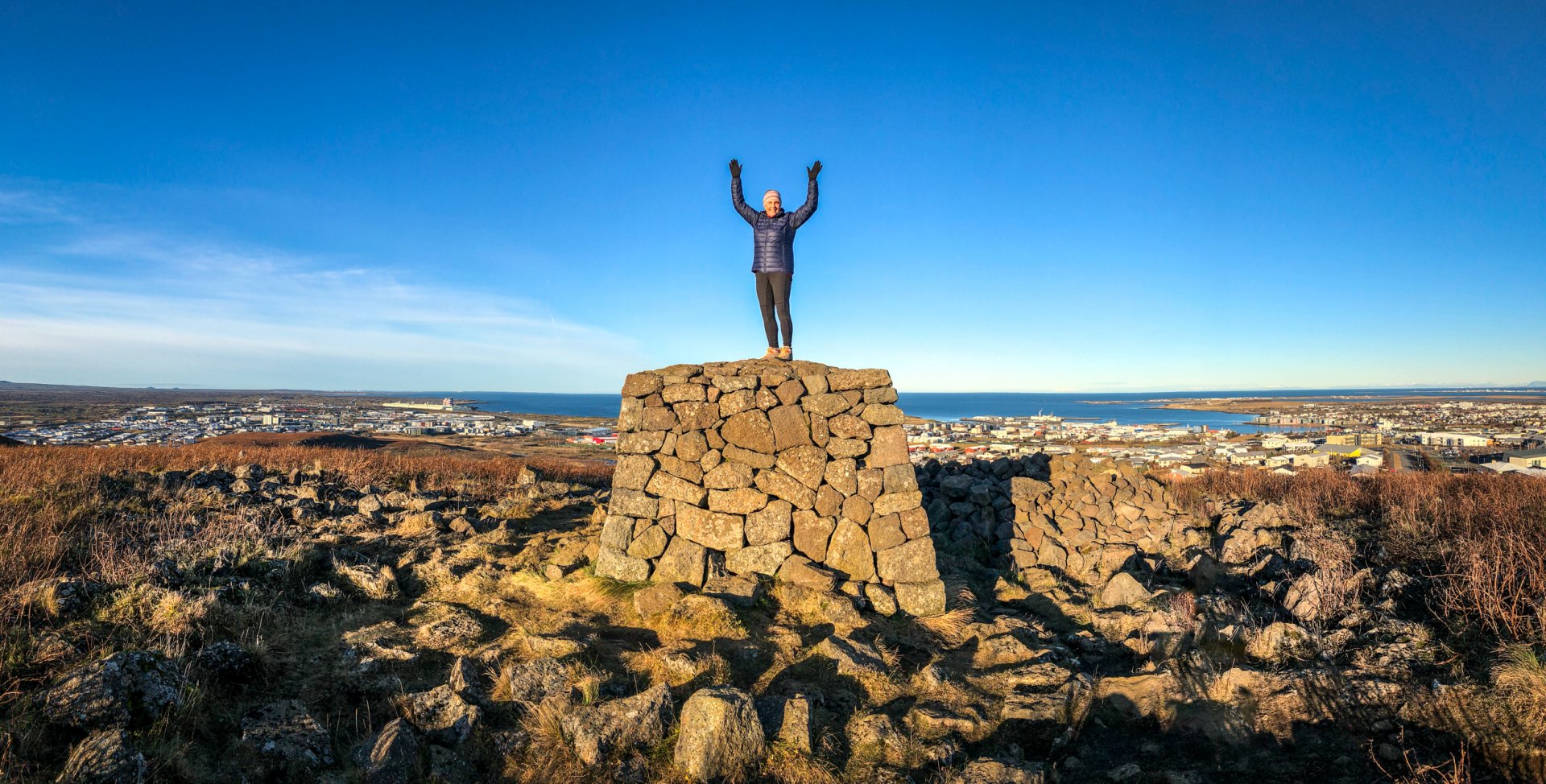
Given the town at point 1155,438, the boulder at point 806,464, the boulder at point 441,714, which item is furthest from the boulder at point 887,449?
the town at point 1155,438

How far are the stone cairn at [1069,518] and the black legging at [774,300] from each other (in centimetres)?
529

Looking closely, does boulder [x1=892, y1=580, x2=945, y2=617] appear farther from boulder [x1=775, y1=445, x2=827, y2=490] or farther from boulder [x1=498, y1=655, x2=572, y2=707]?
boulder [x1=498, y1=655, x2=572, y2=707]

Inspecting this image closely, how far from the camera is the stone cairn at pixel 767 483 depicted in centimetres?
845

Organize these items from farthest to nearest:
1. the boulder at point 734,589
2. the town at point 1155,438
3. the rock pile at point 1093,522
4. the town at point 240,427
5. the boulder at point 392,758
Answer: the town at point 240,427, the town at point 1155,438, the rock pile at point 1093,522, the boulder at point 734,589, the boulder at point 392,758

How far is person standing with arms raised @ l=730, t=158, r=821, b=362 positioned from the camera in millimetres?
8969

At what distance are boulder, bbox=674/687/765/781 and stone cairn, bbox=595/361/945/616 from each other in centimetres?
359

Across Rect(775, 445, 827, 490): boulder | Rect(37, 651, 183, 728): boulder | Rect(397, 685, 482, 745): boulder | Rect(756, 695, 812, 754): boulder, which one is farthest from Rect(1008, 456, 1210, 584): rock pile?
Rect(37, 651, 183, 728): boulder

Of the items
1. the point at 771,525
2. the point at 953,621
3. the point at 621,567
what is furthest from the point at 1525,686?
the point at 621,567

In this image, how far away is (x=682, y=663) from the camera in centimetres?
589

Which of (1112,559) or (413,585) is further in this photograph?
(1112,559)

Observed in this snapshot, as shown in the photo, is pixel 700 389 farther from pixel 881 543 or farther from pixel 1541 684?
pixel 1541 684

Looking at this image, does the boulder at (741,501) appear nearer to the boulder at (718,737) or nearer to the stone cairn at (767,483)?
the stone cairn at (767,483)

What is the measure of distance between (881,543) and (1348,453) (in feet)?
94.8

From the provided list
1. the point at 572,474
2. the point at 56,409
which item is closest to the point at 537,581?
the point at 572,474
